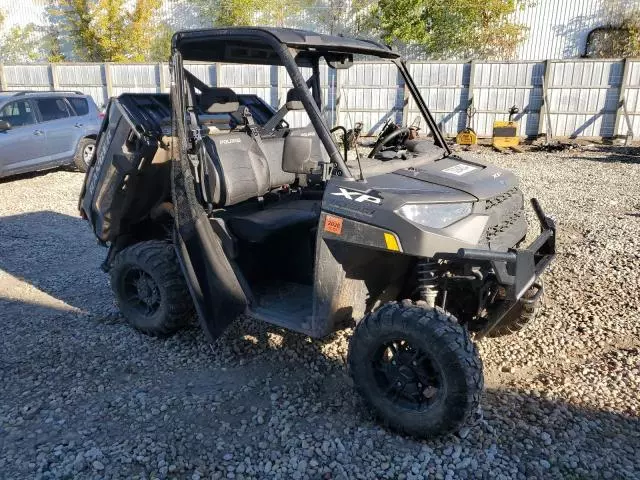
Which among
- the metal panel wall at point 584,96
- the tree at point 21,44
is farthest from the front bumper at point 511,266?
the tree at point 21,44

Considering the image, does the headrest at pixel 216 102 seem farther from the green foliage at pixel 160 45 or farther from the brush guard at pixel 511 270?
the green foliage at pixel 160 45

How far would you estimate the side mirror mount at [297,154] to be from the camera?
9.75ft

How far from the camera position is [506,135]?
14.2 metres

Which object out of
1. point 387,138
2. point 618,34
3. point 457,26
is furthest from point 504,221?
point 618,34

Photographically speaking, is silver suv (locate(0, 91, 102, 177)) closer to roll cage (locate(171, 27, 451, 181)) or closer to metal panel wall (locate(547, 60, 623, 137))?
roll cage (locate(171, 27, 451, 181))

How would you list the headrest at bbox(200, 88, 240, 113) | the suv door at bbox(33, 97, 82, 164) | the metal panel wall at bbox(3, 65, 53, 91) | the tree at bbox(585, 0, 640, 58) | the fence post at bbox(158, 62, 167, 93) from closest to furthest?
1. the headrest at bbox(200, 88, 240, 113)
2. the suv door at bbox(33, 97, 82, 164)
3. the fence post at bbox(158, 62, 167, 93)
4. the metal panel wall at bbox(3, 65, 53, 91)
5. the tree at bbox(585, 0, 640, 58)

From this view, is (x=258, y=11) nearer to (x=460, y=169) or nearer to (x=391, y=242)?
(x=460, y=169)

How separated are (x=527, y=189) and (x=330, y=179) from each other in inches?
290

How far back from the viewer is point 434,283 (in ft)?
10.3

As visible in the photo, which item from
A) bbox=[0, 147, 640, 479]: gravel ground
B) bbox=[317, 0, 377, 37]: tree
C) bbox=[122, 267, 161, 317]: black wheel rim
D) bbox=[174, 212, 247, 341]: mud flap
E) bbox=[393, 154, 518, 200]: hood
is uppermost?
bbox=[317, 0, 377, 37]: tree

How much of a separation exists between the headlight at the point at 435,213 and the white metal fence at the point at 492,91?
39.2 feet

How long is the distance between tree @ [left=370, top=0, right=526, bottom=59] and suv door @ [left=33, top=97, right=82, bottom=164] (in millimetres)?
15477

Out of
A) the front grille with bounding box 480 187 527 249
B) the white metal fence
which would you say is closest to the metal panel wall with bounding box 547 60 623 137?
the white metal fence

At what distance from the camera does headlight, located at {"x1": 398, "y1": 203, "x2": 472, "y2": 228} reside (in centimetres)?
286
